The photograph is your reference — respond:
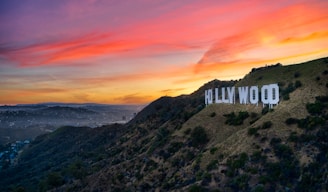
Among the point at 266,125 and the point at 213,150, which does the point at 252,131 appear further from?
the point at 213,150

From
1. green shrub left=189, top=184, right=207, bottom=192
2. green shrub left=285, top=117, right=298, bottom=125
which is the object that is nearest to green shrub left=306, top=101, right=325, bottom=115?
green shrub left=285, top=117, right=298, bottom=125

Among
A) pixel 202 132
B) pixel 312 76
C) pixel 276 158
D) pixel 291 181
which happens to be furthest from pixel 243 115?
pixel 291 181

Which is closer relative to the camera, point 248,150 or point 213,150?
point 248,150

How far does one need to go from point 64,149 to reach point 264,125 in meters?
138

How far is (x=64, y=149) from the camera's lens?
171000 mm

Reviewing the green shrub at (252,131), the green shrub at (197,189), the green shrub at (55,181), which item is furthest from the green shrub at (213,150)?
the green shrub at (55,181)

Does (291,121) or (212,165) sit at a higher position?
(291,121)

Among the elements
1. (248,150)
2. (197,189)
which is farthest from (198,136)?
(197,189)

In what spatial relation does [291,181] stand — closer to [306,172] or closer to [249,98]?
[306,172]

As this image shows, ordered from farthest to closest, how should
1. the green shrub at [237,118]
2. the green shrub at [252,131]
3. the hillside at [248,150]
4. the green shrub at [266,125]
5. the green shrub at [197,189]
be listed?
the green shrub at [237,118]
the green shrub at [252,131]
the green shrub at [266,125]
the green shrub at [197,189]
the hillside at [248,150]

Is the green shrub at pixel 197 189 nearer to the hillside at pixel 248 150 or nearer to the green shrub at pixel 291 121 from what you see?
the hillside at pixel 248 150

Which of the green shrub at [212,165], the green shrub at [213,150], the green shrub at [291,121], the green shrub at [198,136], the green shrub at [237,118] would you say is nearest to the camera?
the green shrub at [212,165]

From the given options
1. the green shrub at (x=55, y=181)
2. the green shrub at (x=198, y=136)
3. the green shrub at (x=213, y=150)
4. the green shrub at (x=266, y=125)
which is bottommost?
the green shrub at (x=55, y=181)

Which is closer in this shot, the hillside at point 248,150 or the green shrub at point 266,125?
the hillside at point 248,150
